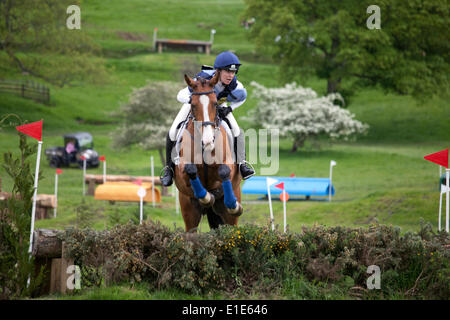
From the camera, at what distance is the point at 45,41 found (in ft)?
105

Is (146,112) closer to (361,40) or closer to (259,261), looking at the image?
(361,40)

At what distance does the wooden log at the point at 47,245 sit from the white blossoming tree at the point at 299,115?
22.3m

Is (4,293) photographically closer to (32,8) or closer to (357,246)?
(357,246)

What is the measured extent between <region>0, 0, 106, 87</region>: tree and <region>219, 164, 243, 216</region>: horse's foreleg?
1033 inches

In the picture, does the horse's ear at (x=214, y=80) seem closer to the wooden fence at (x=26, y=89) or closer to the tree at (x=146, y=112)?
the tree at (x=146, y=112)

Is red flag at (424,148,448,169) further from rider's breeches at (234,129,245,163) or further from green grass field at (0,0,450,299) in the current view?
rider's breeches at (234,129,245,163)

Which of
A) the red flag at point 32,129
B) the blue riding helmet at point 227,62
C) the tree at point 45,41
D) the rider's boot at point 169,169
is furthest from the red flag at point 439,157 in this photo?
the tree at point 45,41

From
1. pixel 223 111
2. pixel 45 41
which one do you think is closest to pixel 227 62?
pixel 223 111

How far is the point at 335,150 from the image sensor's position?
31156 mm

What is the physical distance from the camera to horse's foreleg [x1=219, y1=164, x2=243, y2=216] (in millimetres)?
6648

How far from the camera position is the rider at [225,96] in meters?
7.15

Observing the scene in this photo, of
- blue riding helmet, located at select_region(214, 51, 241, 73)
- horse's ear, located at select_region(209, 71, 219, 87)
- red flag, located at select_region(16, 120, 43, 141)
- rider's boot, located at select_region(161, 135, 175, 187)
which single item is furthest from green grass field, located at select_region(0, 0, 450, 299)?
blue riding helmet, located at select_region(214, 51, 241, 73)

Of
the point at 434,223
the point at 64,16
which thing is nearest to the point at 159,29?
the point at 64,16

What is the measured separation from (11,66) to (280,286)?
30.0 m
